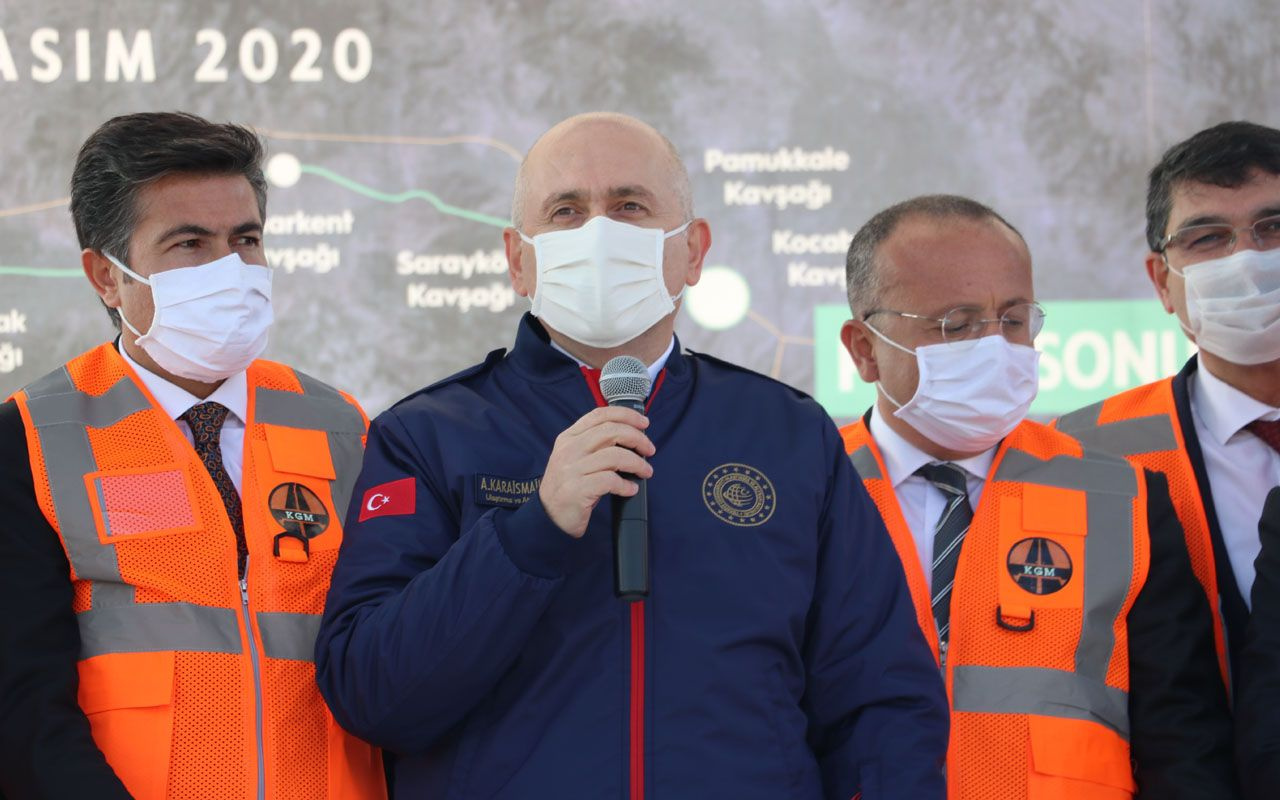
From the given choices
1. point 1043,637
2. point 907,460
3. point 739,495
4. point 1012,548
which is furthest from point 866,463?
point 739,495

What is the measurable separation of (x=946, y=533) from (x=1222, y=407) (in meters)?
0.67

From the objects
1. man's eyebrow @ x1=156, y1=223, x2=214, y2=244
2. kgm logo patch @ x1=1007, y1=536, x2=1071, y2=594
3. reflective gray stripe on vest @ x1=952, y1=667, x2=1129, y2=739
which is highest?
man's eyebrow @ x1=156, y1=223, x2=214, y2=244

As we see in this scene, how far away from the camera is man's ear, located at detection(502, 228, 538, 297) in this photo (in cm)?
208

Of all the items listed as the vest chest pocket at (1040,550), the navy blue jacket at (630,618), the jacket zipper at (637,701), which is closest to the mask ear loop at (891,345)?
the vest chest pocket at (1040,550)

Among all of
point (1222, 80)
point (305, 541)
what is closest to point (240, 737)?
point (305, 541)

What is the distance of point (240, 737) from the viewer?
6.51 ft

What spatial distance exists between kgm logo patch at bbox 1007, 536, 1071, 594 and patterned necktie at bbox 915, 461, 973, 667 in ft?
0.31

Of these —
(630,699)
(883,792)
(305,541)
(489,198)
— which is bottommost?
(883,792)

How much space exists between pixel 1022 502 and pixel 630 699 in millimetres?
939

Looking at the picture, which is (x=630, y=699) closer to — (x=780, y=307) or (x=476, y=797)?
(x=476, y=797)

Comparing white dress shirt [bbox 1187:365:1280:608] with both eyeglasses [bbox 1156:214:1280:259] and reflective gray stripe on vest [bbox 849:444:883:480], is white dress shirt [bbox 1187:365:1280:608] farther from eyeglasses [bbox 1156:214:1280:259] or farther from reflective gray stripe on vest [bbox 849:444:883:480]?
reflective gray stripe on vest [bbox 849:444:883:480]

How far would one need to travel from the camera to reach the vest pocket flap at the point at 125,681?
1955 millimetres

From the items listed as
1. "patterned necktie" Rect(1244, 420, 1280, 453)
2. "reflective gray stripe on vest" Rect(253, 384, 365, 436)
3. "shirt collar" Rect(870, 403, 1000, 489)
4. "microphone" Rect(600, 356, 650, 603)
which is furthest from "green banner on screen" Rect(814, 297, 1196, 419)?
"microphone" Rect(600, 356, 650, 603)

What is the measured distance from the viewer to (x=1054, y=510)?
2.37 meters
